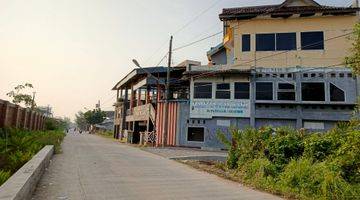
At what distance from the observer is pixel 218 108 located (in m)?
28.7

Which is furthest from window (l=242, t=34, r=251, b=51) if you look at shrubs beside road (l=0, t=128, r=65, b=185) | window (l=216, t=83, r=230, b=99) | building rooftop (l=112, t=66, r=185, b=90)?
shrubs beside road (l=0, t=128, r=65, b=185)

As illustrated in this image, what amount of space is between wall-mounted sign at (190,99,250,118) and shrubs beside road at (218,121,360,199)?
1391 cm

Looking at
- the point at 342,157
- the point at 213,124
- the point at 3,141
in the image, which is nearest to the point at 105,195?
the point at 342,157

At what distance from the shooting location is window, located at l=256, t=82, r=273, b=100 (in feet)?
91.3

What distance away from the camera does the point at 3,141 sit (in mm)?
14398

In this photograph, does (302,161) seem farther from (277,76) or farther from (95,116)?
(95,116)

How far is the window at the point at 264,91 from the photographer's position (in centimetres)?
2783

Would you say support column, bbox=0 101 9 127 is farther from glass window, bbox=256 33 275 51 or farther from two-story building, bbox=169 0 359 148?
glass window, bbox=256 33 275 51

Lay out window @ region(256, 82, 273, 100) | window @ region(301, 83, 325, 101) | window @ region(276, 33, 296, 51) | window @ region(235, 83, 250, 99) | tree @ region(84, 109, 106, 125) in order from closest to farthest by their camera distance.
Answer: window @ region(301, 83, 325, 101)
window @ region(256, 82, 273, 100)
window @ region(235, 83, 250, 99)
window @ region(276, 33, 296, 51)
tree @ region(84, 109, 106, 125)

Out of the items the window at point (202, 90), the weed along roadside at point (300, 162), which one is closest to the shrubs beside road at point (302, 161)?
the weed along roadside at point (300, 162)

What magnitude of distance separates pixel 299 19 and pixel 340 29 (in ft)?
10.7

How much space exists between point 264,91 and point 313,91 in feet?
12.1

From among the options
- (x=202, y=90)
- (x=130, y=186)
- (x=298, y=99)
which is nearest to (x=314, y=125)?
(x=298, y=99)

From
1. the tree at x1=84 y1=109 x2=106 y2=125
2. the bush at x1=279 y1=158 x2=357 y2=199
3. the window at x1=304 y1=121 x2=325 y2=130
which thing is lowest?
the bush at x1=279 y1=158 x2=357 y2=199
